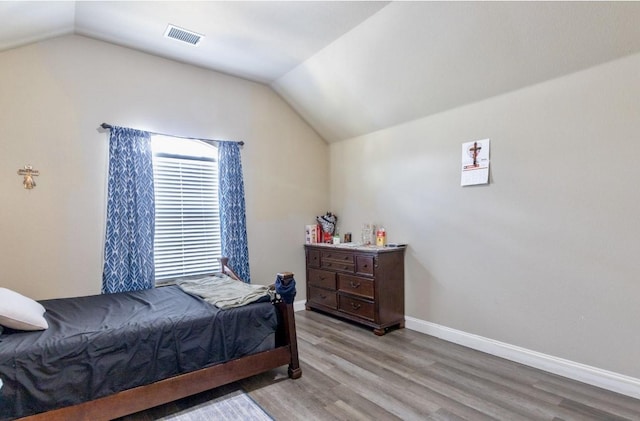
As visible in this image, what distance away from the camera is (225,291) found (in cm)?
280

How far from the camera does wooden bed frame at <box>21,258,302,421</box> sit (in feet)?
6.07

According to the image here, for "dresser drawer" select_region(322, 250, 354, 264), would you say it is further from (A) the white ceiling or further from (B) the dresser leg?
(A) the white ceiling

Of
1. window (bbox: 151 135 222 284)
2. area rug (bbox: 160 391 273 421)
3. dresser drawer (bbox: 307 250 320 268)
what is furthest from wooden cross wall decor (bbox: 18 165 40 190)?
dresser drawer (bbox: 307 250 320 268)

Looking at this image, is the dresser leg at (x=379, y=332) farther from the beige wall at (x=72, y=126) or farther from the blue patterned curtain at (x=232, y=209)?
the beige wall at (x=72, y=126)

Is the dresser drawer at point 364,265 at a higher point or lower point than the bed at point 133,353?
higher

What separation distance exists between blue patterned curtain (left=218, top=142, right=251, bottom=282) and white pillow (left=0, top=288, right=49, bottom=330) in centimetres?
191

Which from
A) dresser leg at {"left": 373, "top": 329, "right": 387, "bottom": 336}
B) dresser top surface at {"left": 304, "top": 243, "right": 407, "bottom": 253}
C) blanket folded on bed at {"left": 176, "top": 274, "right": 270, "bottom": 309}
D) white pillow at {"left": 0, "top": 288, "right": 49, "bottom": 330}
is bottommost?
dresser leg at {"left": 373, "top": 329, "right": 387, "bottom": 336}

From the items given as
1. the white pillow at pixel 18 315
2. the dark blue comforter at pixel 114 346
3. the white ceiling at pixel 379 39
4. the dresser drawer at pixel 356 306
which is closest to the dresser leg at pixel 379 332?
the dresser drawer at pixel 356 306

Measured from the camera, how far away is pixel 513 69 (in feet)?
8.78

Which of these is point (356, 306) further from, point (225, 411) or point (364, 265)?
point (225, 411)

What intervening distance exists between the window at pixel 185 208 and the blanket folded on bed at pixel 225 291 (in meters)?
0.35

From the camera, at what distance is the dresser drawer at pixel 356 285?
357 cm

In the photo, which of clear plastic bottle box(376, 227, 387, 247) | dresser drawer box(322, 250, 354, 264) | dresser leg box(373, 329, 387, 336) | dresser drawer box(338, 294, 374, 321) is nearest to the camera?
dresser leg box(373, 329, 387, 336)

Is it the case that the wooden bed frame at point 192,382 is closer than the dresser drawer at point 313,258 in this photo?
Yes
